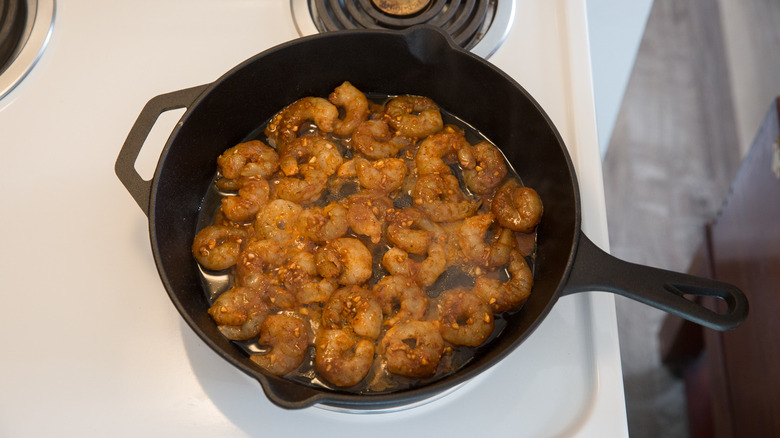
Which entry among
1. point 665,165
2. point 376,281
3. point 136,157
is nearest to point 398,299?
point 376,281

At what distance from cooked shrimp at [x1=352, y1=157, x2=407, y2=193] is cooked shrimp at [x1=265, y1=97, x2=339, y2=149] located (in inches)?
4.6

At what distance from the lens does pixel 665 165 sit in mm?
2385

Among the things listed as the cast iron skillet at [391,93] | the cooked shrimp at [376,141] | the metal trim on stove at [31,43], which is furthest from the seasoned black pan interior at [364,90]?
the metal trim on stove at [31,43]

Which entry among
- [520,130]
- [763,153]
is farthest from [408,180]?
[763,153]

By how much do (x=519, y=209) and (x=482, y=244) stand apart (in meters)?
0.09

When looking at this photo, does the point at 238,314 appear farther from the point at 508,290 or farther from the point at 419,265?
the point at 508,290

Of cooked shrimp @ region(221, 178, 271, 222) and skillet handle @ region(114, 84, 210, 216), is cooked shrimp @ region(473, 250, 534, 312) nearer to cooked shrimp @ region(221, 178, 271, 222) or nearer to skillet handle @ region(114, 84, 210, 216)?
cooked shrimp @ region(221, 178, 271, 222)

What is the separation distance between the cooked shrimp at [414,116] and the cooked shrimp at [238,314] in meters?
0.44

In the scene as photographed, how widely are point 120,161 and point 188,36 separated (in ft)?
1.29

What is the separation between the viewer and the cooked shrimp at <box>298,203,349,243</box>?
3.67ft

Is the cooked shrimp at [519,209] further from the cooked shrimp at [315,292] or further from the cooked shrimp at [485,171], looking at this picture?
the cooked shrimp at [315,292]

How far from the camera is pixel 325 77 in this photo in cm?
126

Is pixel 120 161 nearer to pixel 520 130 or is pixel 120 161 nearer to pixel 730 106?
pixel 520 130

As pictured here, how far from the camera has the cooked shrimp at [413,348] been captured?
3.27 ft
